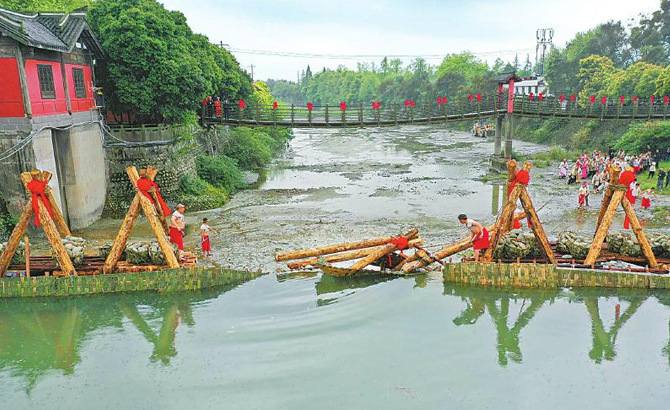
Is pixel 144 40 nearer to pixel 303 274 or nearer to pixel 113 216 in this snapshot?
pixel 113 216

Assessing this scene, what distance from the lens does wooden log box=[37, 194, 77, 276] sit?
11.7 m

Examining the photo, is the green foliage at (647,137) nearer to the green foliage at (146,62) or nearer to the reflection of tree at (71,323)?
the green foliage at (146,62)

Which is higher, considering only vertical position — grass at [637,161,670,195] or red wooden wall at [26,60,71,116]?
red wooden wall at [26,60,71,116]

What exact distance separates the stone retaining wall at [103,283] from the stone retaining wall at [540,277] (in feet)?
21.2

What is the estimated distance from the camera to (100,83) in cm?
2259

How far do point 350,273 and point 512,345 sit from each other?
4.43m

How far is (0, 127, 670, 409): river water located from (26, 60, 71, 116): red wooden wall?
8.16 metres

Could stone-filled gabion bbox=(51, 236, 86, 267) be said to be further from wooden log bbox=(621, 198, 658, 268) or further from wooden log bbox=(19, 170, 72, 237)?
wooden log bbox=(621, 198, 658, 268)

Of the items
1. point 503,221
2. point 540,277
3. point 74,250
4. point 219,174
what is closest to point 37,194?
point 74,250

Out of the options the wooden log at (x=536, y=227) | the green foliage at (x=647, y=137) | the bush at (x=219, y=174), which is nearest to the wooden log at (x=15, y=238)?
the wooden log at (x=536, y=227)

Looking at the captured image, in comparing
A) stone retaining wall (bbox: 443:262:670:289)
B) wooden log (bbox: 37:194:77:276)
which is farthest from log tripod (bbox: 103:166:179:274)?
stone retaining wall (bbox: 443:262:670:289)

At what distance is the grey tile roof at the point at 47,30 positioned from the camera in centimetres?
1571

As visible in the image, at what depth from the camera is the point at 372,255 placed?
12.5 meters

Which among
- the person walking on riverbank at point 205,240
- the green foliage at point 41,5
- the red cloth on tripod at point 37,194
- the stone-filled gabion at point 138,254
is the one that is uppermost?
the green foliage at point 41,5
